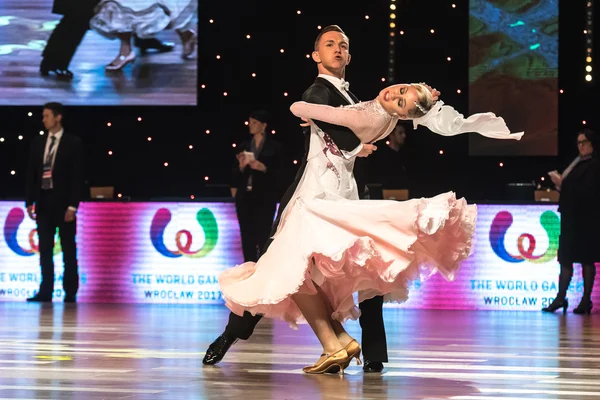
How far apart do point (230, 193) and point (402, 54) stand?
2611 millimetres

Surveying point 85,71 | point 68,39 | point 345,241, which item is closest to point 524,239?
point 85,71

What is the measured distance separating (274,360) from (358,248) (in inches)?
43.0

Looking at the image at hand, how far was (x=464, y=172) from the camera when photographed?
1322 cm

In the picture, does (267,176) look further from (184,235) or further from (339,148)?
(339,148)

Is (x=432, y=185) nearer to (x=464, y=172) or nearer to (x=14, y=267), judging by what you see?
(x=464, y=172)

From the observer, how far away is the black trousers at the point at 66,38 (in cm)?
1352

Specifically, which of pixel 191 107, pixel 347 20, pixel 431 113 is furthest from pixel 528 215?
pixel 431 113

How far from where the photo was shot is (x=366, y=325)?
5367mm

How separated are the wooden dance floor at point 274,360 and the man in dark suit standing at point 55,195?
5.56 ft

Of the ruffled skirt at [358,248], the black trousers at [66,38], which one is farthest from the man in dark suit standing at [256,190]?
the ruffled skirt at [358,248]

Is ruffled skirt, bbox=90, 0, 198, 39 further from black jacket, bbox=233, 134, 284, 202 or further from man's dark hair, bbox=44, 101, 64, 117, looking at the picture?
black jacket, bbox=233, 134, 284, 202

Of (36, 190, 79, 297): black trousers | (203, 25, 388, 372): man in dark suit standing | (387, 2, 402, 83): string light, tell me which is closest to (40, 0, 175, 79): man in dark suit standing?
(387, 2, 402, 83): string light

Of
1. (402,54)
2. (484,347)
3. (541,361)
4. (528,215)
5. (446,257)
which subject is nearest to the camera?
→ (446,257)

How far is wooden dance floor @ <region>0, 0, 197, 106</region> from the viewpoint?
13.5m
